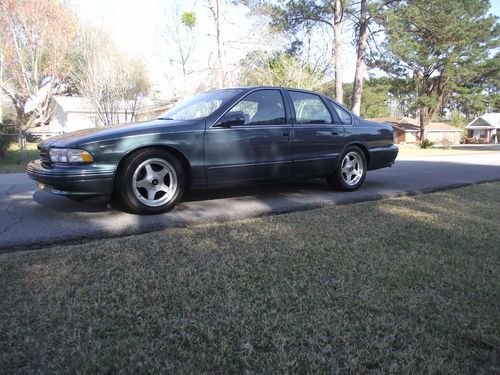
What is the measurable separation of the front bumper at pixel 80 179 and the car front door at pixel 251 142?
3.78 ft

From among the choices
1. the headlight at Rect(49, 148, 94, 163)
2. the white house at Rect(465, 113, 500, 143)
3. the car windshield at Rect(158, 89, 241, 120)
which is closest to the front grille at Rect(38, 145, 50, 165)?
the headlight at Rect(49, 148, 94, 163)

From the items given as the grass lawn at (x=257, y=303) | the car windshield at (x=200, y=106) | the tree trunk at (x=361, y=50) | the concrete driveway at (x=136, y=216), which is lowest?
the grass lawn at (x=257, y=303)

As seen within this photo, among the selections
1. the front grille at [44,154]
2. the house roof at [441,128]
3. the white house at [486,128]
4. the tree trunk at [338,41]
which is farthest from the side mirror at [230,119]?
the white house at [486,128]

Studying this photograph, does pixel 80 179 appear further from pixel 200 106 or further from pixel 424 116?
pixel 424 116

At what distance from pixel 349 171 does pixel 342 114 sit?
88cm

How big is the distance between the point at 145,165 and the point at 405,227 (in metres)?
2.82

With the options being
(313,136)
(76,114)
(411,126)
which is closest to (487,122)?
(411,126)

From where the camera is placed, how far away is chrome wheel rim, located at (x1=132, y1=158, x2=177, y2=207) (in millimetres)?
4551

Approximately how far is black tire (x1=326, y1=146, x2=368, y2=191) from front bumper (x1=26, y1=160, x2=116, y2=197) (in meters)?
3.31

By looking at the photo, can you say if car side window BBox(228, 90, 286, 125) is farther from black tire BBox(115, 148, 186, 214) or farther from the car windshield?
black tire BBox(115, 148, 186, 214)

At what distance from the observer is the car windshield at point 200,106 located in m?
5.14

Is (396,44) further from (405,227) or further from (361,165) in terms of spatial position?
(405,227)

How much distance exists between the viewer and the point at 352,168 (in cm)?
638

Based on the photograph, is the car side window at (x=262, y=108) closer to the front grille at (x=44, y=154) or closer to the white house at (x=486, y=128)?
the front grille at (x=44, y=154)
